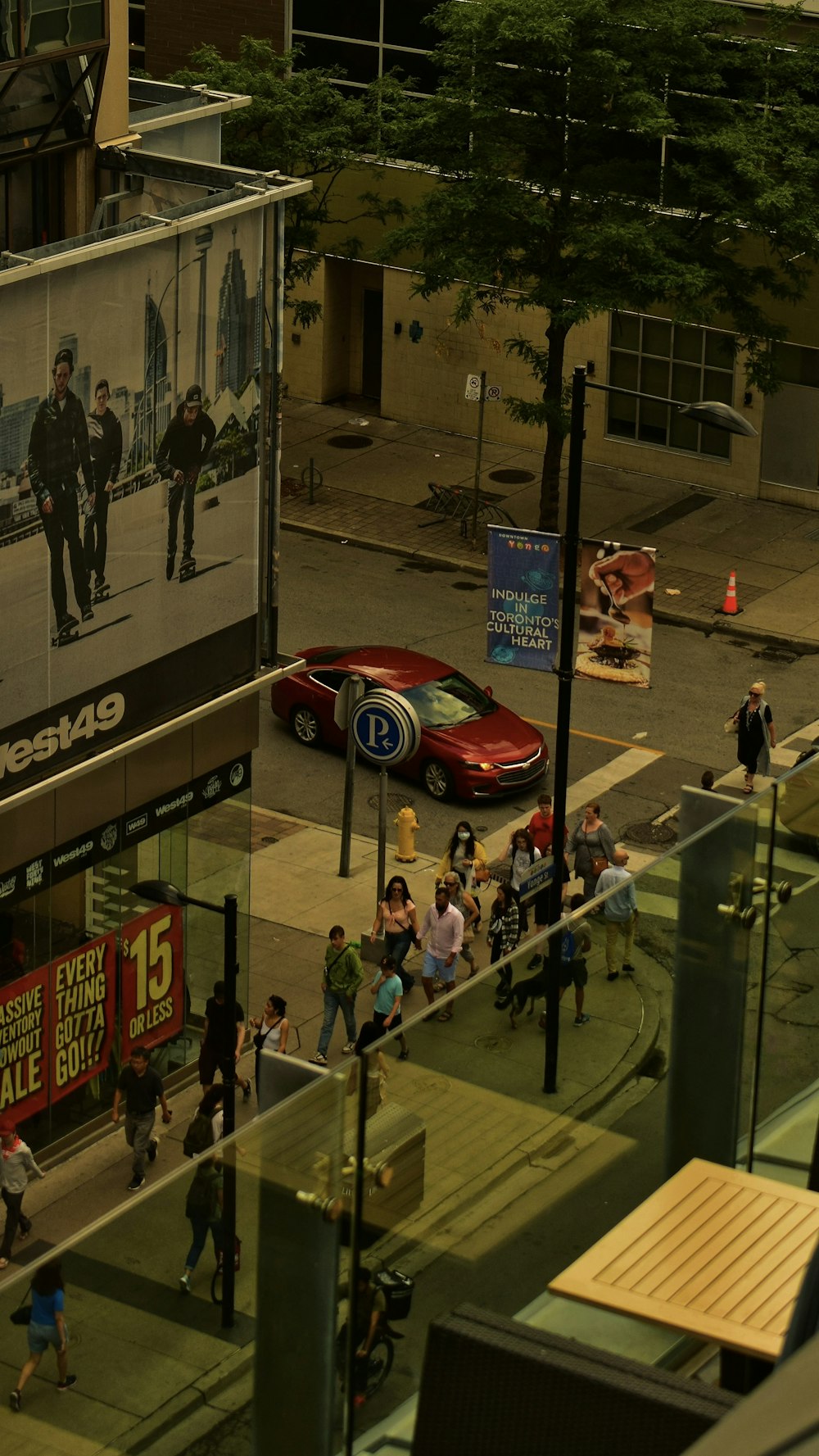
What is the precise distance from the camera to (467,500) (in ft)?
131

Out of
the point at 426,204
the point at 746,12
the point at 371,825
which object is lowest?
the point at 371,825

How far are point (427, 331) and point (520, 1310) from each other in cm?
3814

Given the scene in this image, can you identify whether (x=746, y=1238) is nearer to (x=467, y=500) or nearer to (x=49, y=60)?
(x=49, y=60)

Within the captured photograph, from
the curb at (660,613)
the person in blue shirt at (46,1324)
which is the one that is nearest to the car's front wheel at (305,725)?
the curb at (660,613)

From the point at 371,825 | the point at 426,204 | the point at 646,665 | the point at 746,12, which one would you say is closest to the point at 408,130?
the point at 426,204

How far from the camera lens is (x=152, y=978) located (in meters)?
21.1

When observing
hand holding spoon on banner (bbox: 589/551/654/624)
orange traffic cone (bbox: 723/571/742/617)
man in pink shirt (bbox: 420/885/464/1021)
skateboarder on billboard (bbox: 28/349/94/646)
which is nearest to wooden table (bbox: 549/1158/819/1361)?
skateboarder on billboard (bbox: 28/349/94/646)

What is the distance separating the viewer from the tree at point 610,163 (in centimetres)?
3509

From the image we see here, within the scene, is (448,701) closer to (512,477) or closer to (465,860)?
(465,860)

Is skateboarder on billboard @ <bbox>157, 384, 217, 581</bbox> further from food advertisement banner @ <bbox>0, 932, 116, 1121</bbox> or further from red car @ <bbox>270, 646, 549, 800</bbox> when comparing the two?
red car @ <bbox>270, 646, 549, 800</bbox>

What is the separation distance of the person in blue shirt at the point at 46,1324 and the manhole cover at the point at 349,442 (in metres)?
38.3

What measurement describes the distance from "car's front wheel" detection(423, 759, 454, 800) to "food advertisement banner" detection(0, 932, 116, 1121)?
9.48m

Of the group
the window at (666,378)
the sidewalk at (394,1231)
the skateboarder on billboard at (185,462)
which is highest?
the sidewalk at (394,1231)

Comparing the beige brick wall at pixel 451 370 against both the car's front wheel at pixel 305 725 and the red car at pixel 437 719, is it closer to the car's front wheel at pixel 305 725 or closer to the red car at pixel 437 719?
the red car at pixel 437 719
